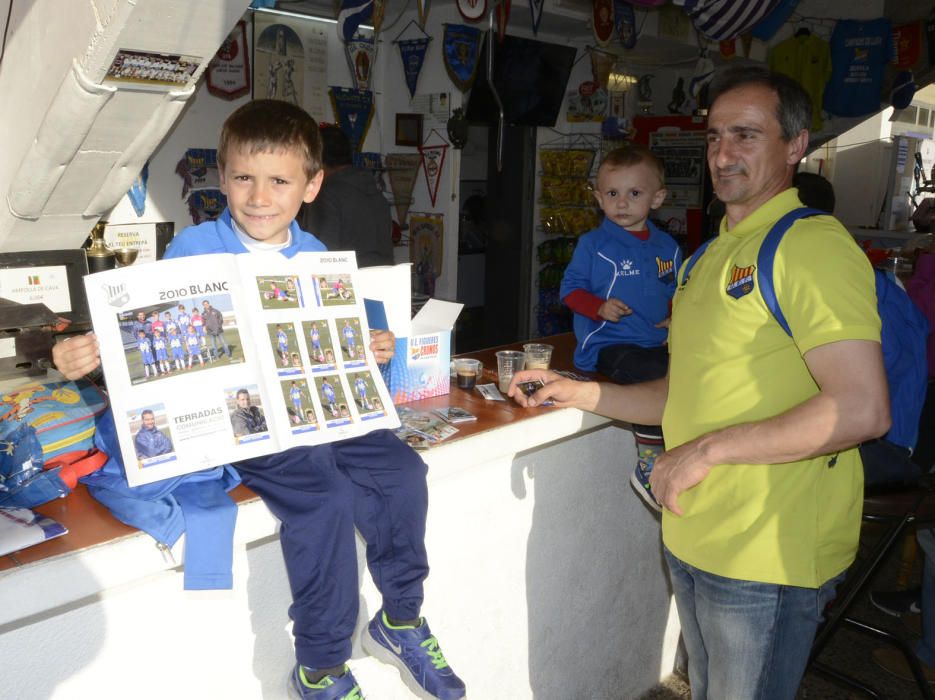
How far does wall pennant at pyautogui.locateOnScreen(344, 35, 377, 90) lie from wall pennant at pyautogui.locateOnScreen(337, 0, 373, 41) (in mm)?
808

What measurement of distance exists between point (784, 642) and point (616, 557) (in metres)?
1.16

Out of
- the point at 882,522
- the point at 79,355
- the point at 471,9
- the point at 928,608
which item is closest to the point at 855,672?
the point at 928,608

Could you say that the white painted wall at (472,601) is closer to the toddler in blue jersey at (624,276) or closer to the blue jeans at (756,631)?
the toddler in blue jersey at (624,276)

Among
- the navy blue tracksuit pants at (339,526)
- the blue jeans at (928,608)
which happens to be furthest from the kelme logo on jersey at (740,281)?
the blue jeans at (928,608)

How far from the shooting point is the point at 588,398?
86.7 inches

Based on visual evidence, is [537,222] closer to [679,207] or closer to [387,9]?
[679,207]

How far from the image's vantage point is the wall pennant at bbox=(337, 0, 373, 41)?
17.0 ft

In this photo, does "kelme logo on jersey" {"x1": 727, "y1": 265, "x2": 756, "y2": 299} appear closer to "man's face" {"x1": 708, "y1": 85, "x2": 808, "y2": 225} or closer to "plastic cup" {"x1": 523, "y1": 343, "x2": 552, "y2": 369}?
"man's face" {"x1": 708, "y1": 85, "x2": 808, "y2": 225}

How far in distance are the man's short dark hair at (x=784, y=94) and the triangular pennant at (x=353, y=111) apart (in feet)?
15.3

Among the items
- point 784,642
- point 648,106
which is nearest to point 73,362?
point 784,642

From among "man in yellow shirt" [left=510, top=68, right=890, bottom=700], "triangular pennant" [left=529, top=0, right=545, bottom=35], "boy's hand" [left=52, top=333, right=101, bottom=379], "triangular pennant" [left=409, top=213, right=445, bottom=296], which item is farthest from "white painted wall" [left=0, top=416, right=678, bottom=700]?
"triangular pennant" [left=529, top=0, right=545, bottom=35]

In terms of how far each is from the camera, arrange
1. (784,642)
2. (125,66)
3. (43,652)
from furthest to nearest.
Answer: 1. (125,66)
2. (784,642)
3. (43,652)

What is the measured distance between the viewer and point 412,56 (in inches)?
253

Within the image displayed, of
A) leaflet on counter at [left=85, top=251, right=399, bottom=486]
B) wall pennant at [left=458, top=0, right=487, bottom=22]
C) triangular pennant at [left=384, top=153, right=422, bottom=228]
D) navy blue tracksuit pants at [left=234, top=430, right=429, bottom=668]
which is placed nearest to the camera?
leaflet on counter at [left=85, top=251, right=399, bottom=486]
